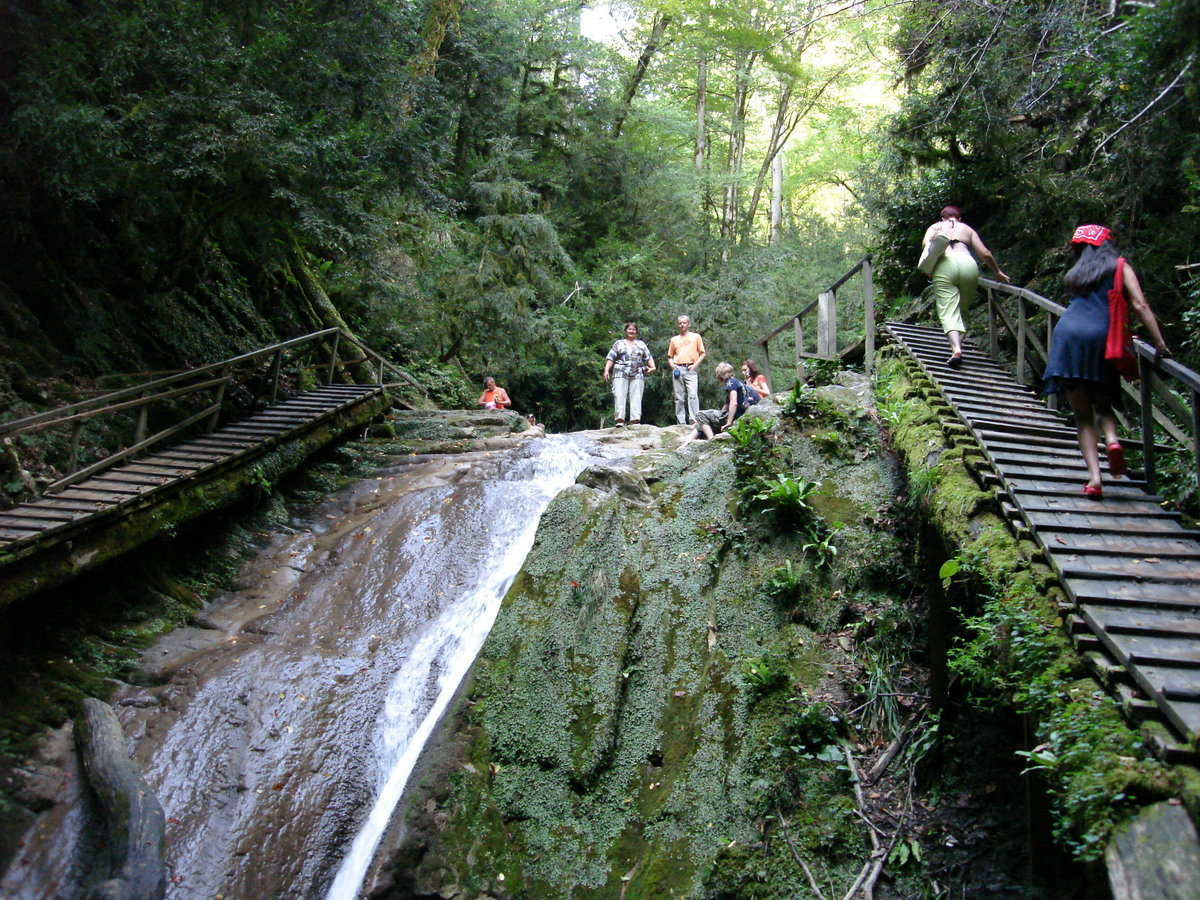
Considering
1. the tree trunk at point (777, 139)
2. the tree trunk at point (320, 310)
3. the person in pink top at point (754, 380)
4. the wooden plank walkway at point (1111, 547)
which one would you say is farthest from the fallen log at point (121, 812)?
the tree trunk at point (777, 139)

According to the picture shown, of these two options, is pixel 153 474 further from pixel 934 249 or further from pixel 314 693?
pixel 934 249

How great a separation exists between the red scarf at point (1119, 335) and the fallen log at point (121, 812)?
7.73 metres

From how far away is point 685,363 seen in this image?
1347cm

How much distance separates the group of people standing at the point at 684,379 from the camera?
11.6 meters

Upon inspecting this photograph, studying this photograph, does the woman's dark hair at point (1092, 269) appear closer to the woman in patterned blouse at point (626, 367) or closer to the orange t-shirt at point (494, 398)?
the woman in patterned blouse at point (626, 367)

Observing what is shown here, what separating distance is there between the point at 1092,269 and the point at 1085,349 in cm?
60

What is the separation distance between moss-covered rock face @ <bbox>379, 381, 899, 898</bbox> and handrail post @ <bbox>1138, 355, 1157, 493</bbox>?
1.94 meters

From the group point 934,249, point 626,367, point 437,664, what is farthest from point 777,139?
point 437,664

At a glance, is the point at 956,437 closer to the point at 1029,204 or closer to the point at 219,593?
the point at 1029,204

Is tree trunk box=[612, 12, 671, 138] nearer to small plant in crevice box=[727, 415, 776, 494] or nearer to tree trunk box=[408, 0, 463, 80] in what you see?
A: tree trunk box=[408, 0, 463, 80]

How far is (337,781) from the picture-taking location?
20.6 ft

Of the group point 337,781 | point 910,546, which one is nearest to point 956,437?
point 910,546

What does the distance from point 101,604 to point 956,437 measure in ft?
26.8

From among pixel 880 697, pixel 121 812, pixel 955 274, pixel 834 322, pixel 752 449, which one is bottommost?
pixel 121 812
